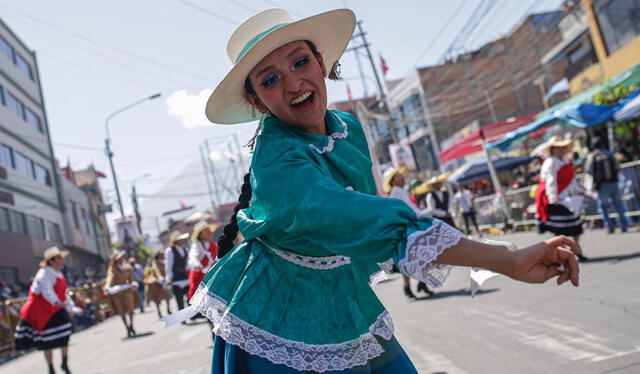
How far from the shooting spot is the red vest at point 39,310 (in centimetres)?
862

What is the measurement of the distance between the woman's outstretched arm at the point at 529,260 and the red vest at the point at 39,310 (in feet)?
27.6

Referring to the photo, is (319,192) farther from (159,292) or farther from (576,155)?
(576,155)

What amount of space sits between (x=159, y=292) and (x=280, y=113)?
48.4 feet

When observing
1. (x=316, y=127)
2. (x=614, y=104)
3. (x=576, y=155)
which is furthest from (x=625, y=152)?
(x=316, y=127)

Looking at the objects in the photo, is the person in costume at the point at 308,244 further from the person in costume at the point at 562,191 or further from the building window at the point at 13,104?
the building window at the point at 13,104

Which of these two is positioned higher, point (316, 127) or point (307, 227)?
point (316, 127)

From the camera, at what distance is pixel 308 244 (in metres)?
1.94

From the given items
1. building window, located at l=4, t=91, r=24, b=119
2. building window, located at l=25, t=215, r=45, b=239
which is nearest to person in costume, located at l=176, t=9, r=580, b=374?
building window, located at l=25, t=215, r=45, b=239

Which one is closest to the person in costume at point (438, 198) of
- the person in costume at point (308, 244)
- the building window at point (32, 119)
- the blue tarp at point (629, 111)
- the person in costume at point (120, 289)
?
the blue tarp at point (629, 111)

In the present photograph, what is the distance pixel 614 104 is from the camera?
13.1 meters

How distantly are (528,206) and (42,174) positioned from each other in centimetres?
2964

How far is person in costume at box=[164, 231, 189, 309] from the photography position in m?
12.6

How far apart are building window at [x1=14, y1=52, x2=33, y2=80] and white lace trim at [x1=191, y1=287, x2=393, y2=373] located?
3840 cm

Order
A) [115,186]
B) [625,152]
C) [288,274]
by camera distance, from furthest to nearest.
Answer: [115,186] < [625,152] < [288,274]
